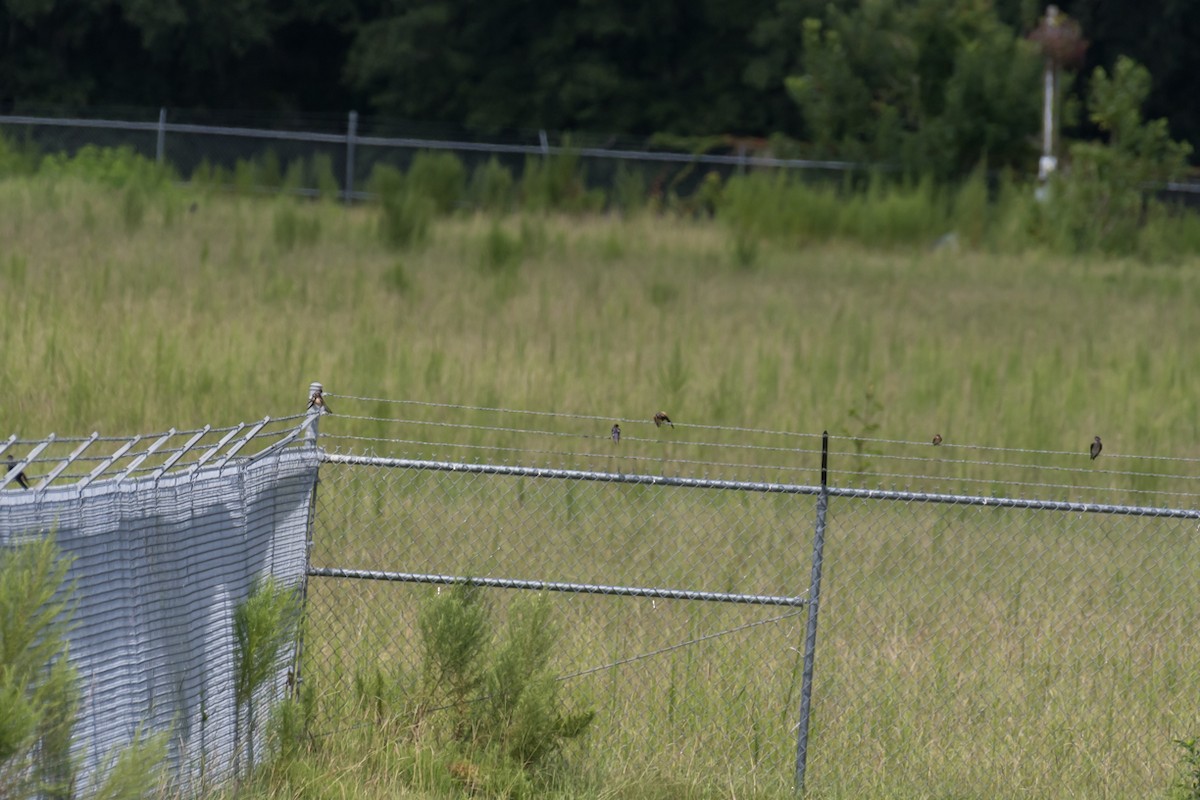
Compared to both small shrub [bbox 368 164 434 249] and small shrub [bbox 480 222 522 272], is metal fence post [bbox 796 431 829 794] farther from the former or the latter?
small shrub [bbox 368 164 434 249]

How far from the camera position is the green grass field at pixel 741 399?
5965 mm

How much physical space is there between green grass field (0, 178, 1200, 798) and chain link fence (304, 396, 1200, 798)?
0.03 meters

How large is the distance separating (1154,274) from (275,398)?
39.0 ft

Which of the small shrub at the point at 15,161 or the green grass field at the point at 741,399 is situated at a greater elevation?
the small shrub at the point at 15,161

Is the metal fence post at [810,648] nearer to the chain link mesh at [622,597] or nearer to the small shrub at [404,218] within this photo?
the chain link mesh at [622,597]

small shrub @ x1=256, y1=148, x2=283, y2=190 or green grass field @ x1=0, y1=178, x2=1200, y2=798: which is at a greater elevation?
small shrub @ x1=256, y1=148, x2=283, y2=190

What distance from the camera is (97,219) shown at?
55.6 feet

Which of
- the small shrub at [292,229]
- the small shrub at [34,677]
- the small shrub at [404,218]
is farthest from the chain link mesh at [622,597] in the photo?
the small shrub at [404,218]

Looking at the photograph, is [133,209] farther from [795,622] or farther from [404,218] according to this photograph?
[795,622]

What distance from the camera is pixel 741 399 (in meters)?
11.4

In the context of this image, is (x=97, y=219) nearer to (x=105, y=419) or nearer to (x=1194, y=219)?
(x=105, y=419)

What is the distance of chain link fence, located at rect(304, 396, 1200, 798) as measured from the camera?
5.70 m

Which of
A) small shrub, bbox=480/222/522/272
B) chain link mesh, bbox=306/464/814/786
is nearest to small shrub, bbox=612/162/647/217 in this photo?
small shrub, bbox=480/222/522/272

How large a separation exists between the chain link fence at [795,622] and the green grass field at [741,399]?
27 mm
